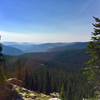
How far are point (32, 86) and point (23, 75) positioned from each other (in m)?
6.95

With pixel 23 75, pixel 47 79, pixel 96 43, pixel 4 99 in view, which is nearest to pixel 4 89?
pixel 4 99

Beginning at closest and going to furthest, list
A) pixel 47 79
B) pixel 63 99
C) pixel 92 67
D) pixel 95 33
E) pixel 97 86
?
pixel 95 33 → pixel 92 67 → pixel 97 86 → pixel 63 99 → pixel 47 79

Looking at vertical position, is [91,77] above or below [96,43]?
below

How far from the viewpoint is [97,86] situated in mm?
44281

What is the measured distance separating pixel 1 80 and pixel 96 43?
2692cm

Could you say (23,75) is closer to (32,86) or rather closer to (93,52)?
(32,86)

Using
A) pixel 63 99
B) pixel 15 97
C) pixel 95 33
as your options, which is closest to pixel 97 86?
pixel 95 33

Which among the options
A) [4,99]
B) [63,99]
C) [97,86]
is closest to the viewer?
[97,86]

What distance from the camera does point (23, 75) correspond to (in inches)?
5443

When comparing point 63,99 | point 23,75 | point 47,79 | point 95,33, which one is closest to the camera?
point 95,33

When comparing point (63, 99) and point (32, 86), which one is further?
point (32, 86)

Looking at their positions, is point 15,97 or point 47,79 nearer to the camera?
point 15,97

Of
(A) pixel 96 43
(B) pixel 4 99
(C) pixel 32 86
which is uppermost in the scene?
(A) pixel 96 43

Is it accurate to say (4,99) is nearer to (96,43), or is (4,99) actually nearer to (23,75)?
(96,43)
